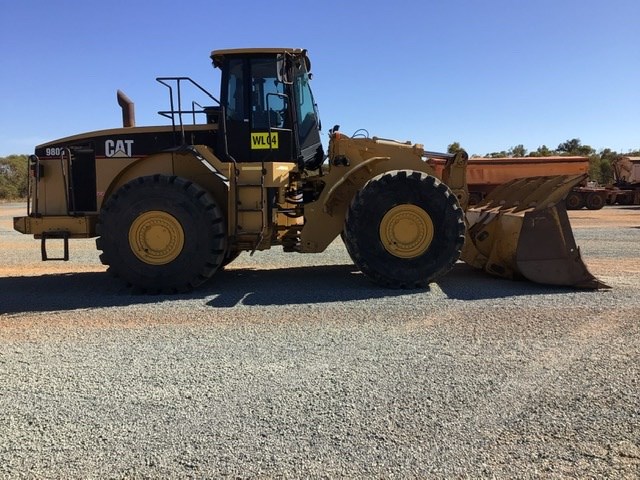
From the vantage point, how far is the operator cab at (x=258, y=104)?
275 inches

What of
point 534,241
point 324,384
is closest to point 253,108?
point 534,241

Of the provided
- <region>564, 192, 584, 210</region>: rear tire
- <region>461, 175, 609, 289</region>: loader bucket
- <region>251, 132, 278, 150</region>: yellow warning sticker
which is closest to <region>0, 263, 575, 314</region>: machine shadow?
<region>461, 175, 609, 289</region>: loader bucket

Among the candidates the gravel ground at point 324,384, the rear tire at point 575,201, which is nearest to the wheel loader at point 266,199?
the gravel ground at point 324,384

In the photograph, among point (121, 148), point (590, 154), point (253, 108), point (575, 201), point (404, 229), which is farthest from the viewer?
point (590, 154)

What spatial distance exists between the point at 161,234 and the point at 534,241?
474 centimetres

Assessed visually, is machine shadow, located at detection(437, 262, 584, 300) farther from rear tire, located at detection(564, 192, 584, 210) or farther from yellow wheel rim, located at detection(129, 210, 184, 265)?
rear tire, located at detection(564, 192, 584, 210)

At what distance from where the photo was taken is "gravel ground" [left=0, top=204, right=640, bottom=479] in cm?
279

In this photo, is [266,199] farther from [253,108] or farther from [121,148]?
[121,148]

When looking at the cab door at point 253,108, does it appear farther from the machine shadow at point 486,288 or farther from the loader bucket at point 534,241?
the loader bucket at point 534,241

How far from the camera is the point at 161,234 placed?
263 inches

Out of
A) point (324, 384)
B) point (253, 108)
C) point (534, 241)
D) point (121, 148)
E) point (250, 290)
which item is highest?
point (253, 108)

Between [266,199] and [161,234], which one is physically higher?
[266,199]

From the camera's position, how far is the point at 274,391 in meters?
3.62

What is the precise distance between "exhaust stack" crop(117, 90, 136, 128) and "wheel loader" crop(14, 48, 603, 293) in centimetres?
55
